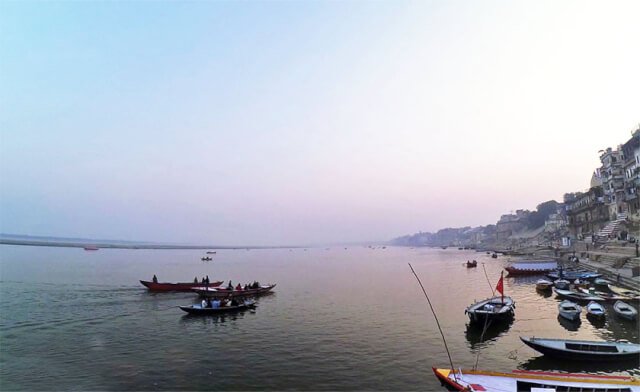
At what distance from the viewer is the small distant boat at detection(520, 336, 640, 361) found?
21.5 meters

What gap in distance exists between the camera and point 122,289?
5419 cm

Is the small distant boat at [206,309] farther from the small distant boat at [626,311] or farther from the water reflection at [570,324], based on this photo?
the small distant boat at [626,311]

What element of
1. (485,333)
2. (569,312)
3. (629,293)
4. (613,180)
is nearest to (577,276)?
(629,293)

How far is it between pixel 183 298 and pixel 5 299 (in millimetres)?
21681

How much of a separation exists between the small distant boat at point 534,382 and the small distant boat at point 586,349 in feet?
18.1

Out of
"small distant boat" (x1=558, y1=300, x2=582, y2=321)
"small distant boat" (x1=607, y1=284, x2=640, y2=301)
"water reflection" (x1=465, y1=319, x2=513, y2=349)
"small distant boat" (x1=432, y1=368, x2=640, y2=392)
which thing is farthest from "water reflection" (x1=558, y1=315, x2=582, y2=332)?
"small distant boat" (x1=432, y1=368, x2=640, y2=392)

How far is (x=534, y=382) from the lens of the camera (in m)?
16.2

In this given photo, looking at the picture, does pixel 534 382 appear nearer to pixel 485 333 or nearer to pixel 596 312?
pixel 485 333

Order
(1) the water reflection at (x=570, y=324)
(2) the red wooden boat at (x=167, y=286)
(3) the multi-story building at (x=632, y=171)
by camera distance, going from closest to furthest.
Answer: (1) the water reflection at (x=570, y=324) < (2) the red wooden boat at (x=167, y=286) < (3) the multi-story building at (x=632, y=171)

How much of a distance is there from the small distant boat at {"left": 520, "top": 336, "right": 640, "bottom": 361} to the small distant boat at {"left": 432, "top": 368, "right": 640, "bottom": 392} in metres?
5.52

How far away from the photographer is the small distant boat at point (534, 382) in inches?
620

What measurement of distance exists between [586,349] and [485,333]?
735cm

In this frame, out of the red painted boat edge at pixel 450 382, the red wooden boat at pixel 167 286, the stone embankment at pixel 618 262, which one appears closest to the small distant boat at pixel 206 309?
the red wooden boat at pixel 167 286

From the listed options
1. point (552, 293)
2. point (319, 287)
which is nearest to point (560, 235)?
point (552, 293)
